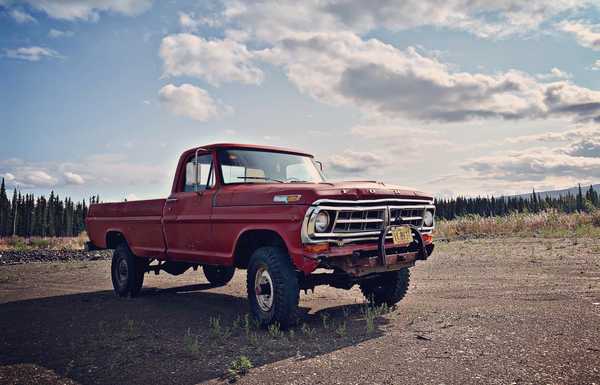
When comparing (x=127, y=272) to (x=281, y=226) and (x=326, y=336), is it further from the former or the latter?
(x=326, y=336)

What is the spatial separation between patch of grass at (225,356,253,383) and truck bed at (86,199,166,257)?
3.71 metres

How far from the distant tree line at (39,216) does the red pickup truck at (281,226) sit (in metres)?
59.8

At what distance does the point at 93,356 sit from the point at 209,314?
2173 millimetres

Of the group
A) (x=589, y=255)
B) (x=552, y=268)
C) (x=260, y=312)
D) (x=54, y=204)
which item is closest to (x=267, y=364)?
(x=260, y=312)

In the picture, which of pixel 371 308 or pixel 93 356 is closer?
pixel 93 356

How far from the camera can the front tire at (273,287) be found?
17.4ft

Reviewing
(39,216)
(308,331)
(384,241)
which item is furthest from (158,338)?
(39,216)

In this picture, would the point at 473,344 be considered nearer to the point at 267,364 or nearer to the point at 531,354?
the point at 531,354

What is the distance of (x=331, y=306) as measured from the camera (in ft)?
23.4

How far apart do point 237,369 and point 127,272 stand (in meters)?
4.91

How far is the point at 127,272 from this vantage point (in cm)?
841

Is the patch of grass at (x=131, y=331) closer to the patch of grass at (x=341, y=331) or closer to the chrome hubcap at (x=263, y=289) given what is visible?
the chrome hubcap at (x=263, y=289)

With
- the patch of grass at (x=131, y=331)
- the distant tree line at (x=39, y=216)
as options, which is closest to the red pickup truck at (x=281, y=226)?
the patch of grass at (x=131, y=331)

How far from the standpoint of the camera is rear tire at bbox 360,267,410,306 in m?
6.81
